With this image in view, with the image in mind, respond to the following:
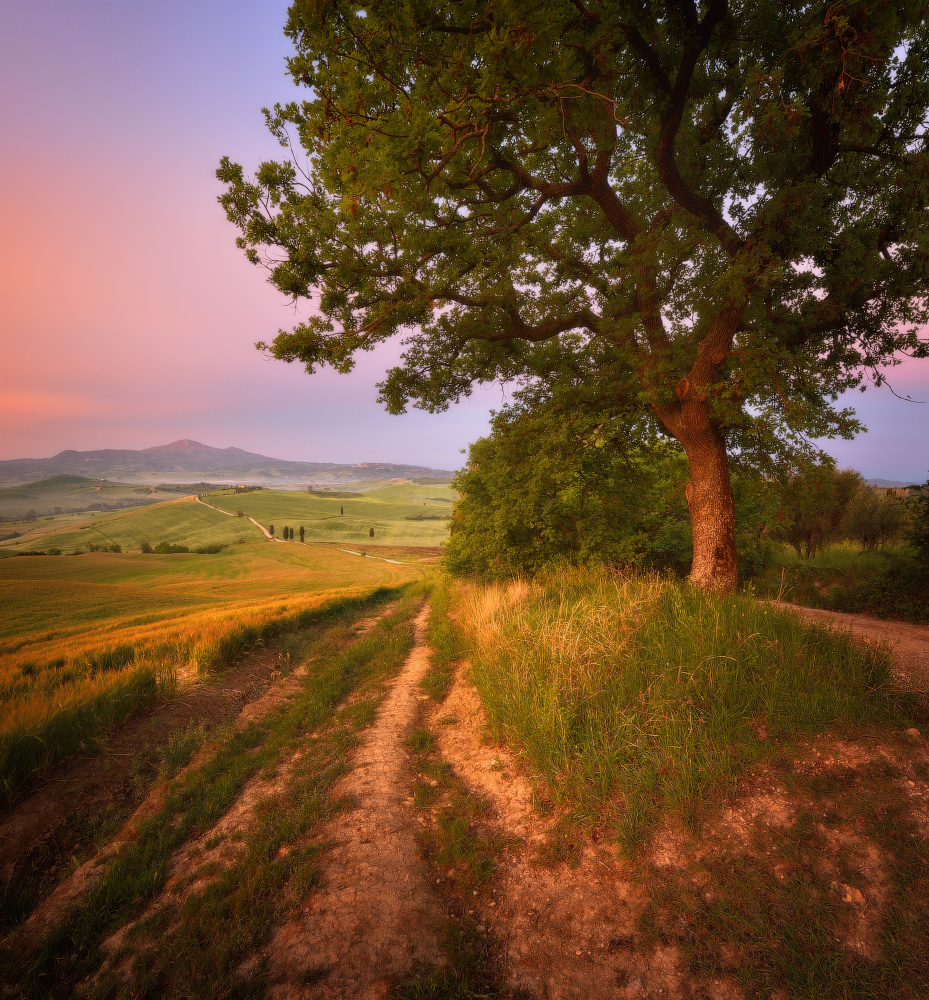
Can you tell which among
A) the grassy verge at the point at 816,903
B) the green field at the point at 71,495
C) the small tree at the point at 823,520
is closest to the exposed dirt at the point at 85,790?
the grassy verge at the point at 816,903

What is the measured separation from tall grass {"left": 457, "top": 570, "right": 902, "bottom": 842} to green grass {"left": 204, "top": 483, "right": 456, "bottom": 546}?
72348 millimetres

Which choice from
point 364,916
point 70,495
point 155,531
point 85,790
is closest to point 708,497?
point 364,916

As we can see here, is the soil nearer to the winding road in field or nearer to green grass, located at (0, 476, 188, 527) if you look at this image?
the winding road in field

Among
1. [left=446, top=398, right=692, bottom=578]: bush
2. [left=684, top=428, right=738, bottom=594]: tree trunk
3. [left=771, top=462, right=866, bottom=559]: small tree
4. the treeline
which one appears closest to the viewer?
[left=684, top=428, right=738, bottom=594]: tree trunk

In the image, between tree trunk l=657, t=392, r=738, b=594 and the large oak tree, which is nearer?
the large oak tree

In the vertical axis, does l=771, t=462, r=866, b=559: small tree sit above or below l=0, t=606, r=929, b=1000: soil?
above

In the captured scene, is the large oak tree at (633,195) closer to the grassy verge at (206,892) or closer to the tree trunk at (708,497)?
the tree trunk at (708,497)

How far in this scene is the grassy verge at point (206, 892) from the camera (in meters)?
2.72

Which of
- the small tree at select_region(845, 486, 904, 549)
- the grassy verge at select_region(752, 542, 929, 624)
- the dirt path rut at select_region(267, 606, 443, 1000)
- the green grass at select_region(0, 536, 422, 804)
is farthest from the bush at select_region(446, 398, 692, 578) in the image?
the small tree at select_region(845, 486, 904, 549)

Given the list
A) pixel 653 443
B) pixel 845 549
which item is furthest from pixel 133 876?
pixel 845 549

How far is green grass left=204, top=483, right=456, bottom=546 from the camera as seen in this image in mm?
86125

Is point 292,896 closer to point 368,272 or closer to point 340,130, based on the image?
point 340,130

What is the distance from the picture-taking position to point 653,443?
9.93 m

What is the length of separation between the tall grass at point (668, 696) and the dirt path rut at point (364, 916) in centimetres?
155
